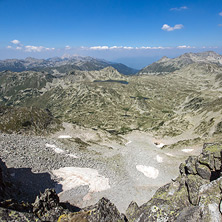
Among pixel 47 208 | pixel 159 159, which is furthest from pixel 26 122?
pixel 47 208

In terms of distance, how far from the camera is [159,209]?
18625 mm

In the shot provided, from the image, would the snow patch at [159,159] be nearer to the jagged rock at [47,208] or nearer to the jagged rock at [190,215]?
the jagged rock at [47,208]

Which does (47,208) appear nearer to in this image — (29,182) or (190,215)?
(190,215)

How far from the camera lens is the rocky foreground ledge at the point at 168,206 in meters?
15.3

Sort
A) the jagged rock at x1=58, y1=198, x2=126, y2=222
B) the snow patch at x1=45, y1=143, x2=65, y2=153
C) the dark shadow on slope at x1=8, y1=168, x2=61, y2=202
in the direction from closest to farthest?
the jagged rock at x1=58, y1=198, x2=126, y2=222
the dark shadow on slope at x1=8, y1=168, x2=61, y2=202
the snow patch at x1=45, y1=143, x2=65, y2=153

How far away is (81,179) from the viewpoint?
51.5m

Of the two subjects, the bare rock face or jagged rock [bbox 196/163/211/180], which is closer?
the bare rock face

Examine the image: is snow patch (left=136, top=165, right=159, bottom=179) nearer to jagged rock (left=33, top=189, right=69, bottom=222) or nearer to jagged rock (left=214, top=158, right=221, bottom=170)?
jagged rock (left=214, top=158, right=221, bottom=170)

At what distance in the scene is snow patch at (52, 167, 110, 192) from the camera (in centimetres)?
4872

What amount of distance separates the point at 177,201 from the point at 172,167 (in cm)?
5109

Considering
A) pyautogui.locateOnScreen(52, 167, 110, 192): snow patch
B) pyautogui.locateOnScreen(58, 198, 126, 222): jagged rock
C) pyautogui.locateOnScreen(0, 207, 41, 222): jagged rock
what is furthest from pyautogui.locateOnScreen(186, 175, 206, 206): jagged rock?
pyautogui.locateOnScreen(52, 167, 110, 192): snow patch

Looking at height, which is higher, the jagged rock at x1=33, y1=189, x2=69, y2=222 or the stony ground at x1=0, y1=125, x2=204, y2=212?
the jagged rock at x1=33, y1=189, x2=69, y2=222

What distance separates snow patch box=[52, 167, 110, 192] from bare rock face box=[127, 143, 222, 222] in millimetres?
29059

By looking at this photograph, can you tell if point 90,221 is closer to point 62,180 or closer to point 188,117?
point 62,180
